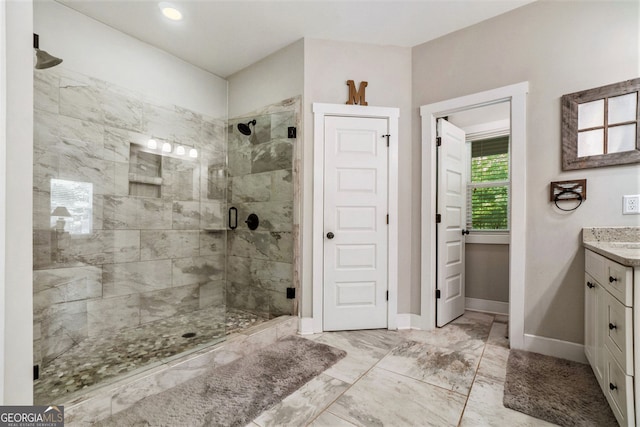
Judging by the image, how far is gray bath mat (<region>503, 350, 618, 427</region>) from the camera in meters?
1.52

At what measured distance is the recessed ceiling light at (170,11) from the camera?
7.84 ft

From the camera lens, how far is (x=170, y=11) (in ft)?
8.05

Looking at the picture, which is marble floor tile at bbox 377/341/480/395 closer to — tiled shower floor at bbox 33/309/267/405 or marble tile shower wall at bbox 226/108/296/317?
marble tile shower wall at bbox 226/108/296/317

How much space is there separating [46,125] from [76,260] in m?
1.07

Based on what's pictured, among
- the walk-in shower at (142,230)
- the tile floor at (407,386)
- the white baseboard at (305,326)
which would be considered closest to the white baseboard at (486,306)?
the tile floor at (407,386)

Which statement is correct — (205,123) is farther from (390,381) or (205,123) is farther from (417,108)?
(390,381)

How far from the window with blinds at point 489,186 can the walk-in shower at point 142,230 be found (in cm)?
251

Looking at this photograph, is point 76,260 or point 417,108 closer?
point 76,260

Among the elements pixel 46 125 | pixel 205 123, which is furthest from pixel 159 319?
pixel 205 123

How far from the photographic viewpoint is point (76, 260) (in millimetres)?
2367

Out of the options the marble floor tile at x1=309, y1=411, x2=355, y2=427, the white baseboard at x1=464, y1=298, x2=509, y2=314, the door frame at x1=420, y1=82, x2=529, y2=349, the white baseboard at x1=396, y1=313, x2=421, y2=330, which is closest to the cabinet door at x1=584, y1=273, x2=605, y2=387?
the door frame at x1=420, y1=82, x2=529, y2=349

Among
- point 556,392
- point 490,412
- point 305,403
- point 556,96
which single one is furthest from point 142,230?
point 556,96

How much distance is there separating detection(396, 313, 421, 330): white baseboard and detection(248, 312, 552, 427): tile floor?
0.15 m

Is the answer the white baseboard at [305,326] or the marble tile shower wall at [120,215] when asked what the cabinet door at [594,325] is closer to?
the white baseboard at [305,326]
